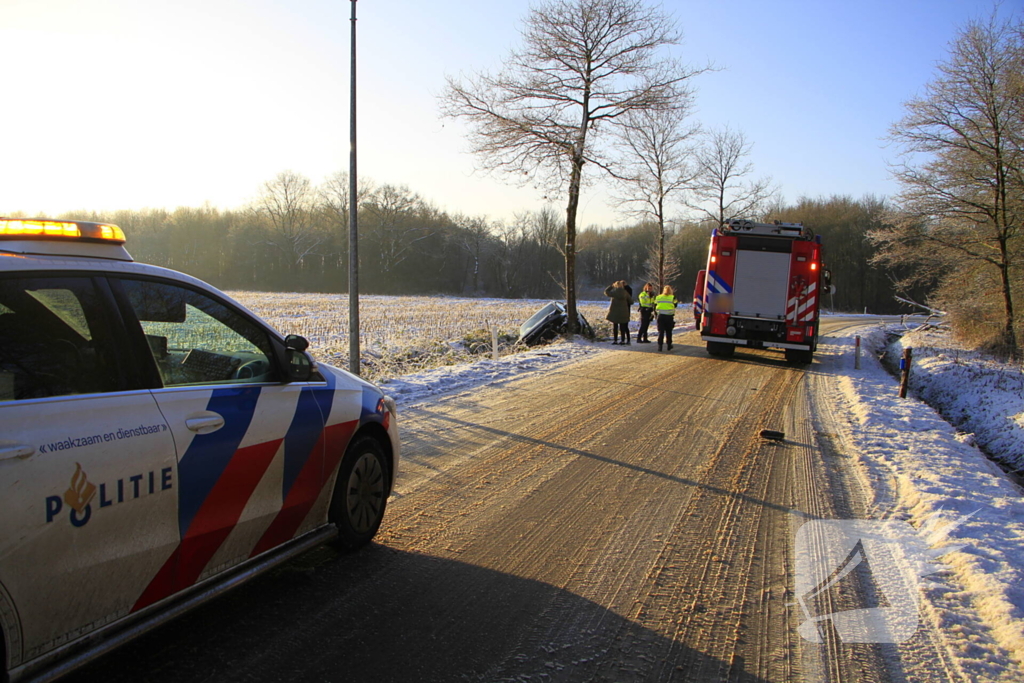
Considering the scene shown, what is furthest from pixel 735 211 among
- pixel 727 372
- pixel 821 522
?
pixel 821 522

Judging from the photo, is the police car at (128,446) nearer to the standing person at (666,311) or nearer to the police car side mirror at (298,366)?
the police car side mirror at (298,366)

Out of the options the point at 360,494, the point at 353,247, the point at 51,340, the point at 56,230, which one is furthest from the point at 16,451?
the point at 353,247

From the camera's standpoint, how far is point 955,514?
4.97m

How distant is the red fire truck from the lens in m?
14.9

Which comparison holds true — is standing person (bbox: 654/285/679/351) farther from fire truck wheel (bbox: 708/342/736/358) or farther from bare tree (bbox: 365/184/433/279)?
bare tree (bbox: 365/184/433/279)

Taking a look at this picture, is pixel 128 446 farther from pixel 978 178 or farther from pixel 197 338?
pixel 978 178

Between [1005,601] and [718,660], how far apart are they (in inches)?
72.4

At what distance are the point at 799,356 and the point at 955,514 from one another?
10893mm

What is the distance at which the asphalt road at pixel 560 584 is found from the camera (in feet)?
9.80

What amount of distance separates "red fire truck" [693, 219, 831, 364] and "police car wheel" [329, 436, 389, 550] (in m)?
12.7

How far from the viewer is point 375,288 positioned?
73.1 m

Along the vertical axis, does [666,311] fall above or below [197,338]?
below

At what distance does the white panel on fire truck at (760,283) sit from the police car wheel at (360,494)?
13.0m

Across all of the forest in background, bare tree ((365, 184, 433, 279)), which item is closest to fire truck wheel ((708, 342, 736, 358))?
the forest in background
